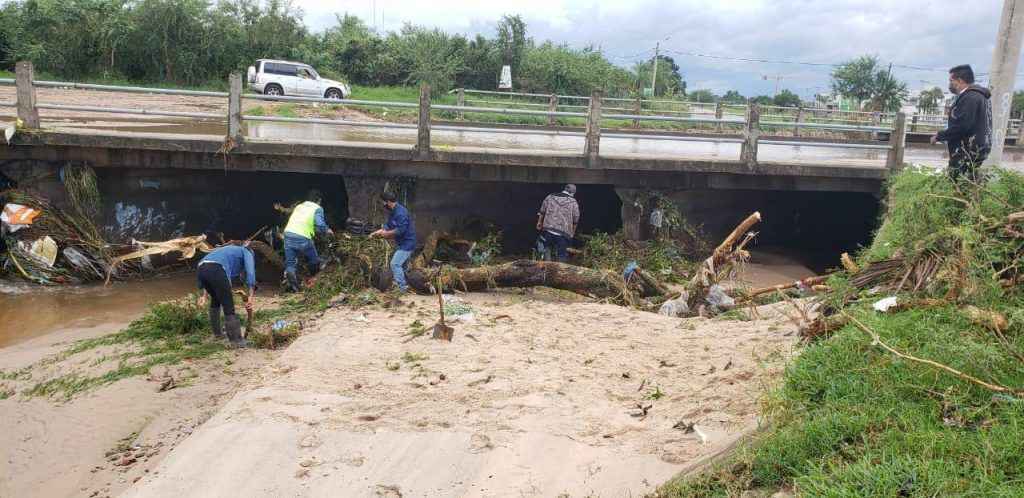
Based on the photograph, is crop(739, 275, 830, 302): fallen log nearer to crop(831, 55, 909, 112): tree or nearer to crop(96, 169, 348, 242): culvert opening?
crop(96, 169, 348, 242): culvert opening

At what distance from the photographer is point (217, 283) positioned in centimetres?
809

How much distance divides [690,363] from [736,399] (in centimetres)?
121

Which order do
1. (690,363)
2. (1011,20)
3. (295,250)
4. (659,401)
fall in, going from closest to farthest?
(659,401) < (690,363) < (1011,20) < (295,250)

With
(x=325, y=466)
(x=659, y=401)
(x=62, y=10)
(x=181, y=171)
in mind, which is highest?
(x=62, y=10)

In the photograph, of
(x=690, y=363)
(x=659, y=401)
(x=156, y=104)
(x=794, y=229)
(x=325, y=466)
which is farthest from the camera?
(x=156, y=104)

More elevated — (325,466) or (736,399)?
(736,399)

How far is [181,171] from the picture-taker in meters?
12.1

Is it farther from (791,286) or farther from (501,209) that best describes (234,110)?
(791,286)

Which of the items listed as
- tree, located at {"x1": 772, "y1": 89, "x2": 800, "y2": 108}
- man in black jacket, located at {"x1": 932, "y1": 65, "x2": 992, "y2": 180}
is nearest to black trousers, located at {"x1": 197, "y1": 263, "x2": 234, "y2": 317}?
man in black jacket, located at {"x1": 932, "y1": 65, "x2": 992, "y2": 180}

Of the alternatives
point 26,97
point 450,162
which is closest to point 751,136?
point 450,162

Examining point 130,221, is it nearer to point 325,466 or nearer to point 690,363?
point 325,466

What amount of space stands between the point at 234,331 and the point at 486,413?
11.8 feet

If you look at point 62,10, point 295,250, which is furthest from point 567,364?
point 62,10

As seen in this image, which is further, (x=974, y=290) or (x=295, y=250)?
(x=295, y=250)
